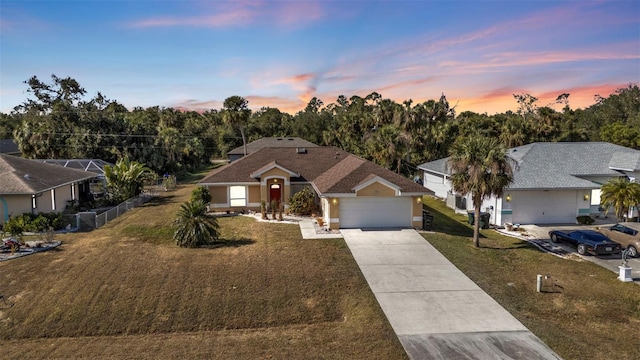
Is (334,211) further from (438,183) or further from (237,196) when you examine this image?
(438,183)

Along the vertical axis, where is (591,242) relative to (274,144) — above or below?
below

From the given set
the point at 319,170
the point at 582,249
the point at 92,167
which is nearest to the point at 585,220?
the point at 582,249

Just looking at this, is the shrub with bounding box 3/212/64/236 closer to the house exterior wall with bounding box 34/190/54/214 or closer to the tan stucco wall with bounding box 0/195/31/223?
the tan stucco wall with bounding box 0/195/31/223

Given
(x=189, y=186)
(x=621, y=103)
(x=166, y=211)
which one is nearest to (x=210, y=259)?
(x=166, y=211)

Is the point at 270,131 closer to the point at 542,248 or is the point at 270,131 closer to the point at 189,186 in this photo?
the point at 189,186

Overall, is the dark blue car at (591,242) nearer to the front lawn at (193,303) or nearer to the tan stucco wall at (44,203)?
the front lawn at (193,303)

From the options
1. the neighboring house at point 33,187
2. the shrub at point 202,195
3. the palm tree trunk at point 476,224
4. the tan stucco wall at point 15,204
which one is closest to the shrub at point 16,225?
the tan stucco wall at point 15,204
